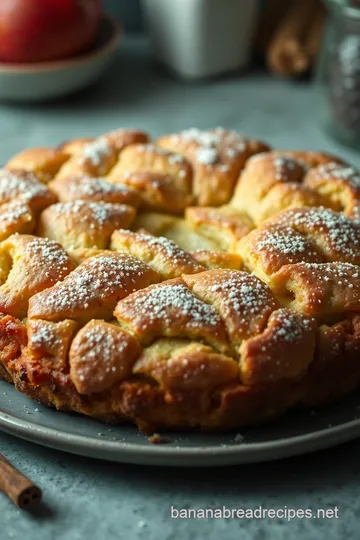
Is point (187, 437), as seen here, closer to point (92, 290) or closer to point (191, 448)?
point (191, 448)

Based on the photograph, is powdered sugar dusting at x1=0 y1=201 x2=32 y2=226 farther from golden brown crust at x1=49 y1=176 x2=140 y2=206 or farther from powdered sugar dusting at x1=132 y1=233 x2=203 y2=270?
powdered sugar dusting at x1=132 y1=233 x2=203 y2=270

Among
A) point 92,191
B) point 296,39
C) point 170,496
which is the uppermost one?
point 92,191

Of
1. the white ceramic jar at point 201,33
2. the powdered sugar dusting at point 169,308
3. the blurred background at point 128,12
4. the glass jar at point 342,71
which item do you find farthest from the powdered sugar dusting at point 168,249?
the blurred background at point 128,12

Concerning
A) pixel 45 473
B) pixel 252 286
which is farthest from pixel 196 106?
pixel 45 473

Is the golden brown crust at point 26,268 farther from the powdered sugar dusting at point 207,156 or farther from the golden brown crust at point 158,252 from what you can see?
the powdered sugar dusting at point 207,156

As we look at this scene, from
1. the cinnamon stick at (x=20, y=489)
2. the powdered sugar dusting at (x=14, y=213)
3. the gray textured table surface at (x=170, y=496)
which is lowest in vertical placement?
the gray textured table surface at (x=170, y=496)

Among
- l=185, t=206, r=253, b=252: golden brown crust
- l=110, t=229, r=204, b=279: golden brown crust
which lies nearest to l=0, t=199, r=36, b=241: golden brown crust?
l=110, t=229, r=204, b=279: golden brown crust

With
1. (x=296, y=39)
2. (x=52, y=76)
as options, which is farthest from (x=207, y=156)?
(x=296, y=39)
